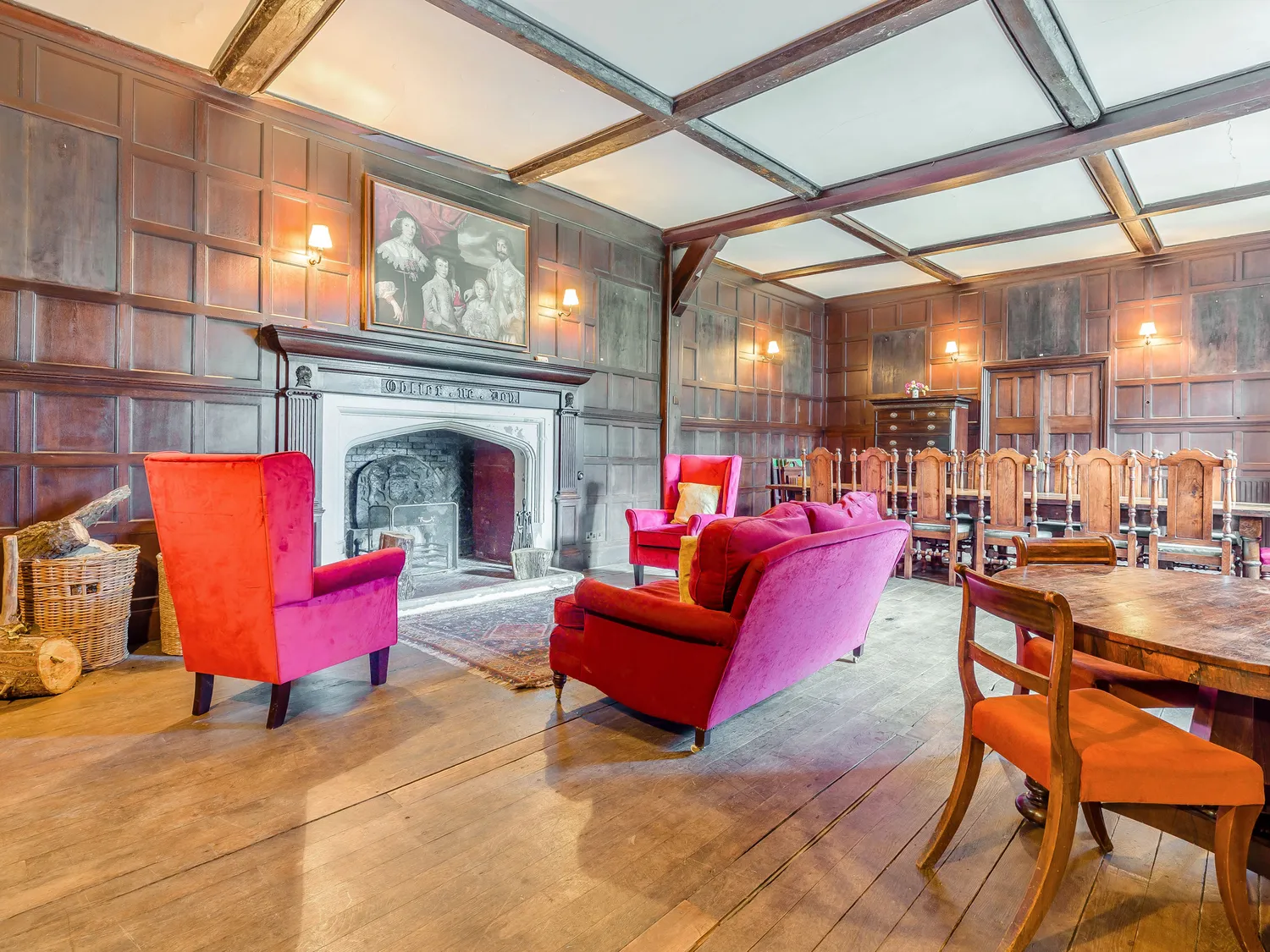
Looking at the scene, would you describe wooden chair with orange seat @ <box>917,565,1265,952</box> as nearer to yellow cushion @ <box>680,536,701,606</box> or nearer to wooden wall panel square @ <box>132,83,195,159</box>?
yellow cushion @ <box>680,536,701,606</box>

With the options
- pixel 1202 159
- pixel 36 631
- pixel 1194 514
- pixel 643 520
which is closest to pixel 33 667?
pixel 36 631

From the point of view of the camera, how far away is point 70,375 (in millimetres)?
3453

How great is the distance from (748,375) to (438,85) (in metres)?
5.03

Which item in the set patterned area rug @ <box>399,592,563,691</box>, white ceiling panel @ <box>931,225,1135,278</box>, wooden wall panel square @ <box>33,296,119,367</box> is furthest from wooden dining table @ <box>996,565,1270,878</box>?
white ceiling panel @ <box>931,225,1135,278</box>

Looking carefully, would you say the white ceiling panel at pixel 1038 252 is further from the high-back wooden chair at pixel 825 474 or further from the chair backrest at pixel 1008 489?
the high-back wooden chair at pixel 825 474

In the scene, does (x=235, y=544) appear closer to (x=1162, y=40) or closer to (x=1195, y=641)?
(x=1195, y=641)

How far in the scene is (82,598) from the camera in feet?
10.4

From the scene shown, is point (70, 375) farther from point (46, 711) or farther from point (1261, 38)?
point (1261, 38)

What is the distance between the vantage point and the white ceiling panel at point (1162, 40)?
3.23 meters

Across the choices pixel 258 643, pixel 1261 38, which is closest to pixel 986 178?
pixel 1261 38

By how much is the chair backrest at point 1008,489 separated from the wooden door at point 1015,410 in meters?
2.58

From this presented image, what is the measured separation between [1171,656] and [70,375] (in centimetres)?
476

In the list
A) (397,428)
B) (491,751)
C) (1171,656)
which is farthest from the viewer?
(397,428)

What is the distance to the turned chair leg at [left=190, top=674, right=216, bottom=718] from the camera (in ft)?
8.89
